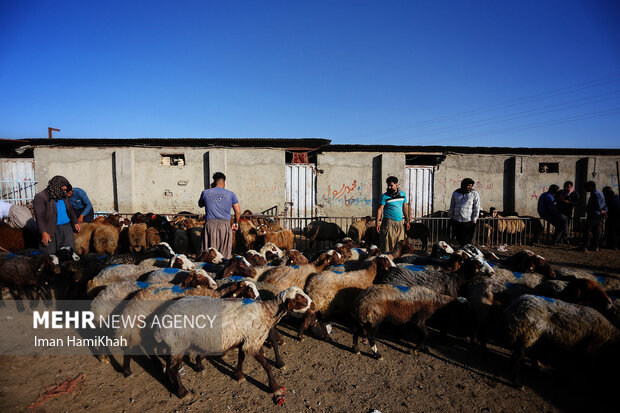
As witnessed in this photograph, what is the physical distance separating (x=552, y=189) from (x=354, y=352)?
10.3 m

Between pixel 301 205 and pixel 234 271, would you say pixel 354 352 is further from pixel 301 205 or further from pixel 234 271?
pixel 301 205

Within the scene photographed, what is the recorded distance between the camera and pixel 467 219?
646 centimetres

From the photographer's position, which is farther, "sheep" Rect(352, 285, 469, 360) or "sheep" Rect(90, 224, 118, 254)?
"sheep" Rect(90, 224, 118, 254)

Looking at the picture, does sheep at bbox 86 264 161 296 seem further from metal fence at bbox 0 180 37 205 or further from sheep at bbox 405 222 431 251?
metal fence at bbox 0 180 37 205

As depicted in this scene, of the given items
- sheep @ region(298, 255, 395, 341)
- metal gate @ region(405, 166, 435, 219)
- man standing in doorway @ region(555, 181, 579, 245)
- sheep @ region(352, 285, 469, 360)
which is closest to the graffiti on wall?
metal gate @ region(405, 166, 435, 219)

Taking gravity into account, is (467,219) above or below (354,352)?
above

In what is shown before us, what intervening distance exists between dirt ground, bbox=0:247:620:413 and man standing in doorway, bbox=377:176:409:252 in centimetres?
268

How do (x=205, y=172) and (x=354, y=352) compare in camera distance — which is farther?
(x=205, y=172)

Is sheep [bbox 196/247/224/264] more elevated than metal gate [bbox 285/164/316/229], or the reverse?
metal gate [bbox 285/164/316/229]

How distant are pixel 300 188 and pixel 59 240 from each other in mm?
9823

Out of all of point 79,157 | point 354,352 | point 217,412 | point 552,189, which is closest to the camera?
point 217,412

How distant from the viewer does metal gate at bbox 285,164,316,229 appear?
565 inches

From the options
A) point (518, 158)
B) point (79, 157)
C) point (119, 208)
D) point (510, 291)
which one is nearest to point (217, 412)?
point (510, 291)

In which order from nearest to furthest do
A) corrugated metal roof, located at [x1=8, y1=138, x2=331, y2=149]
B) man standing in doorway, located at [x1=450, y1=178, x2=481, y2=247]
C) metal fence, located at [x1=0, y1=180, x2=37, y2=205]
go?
man standing in doorway, located at [x1=450, y1=178, x2=481, y2=247] → corrugated metal roof, located at [x1=8, y1=138, x2=331, y2=149] → metal fence, located at [x1=0, y1=180, x2=37, y2=205]
